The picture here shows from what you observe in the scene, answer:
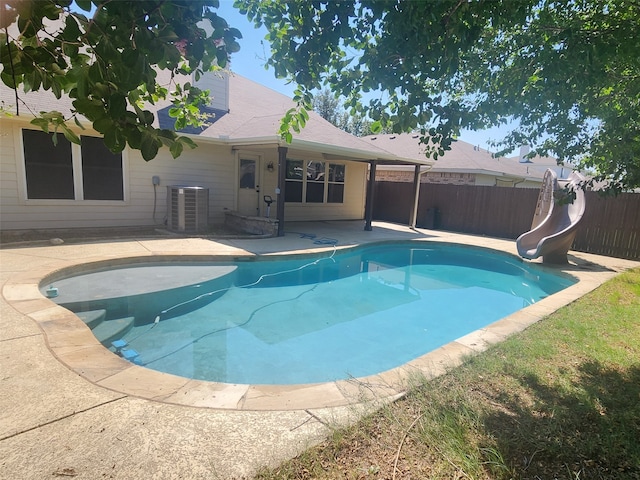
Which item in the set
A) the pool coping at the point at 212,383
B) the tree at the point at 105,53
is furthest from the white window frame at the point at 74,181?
the tree at the point at 105,53

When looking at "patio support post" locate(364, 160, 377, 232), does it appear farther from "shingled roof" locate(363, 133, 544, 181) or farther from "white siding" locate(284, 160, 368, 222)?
"shingled roof" locate(363, 133, 544, 181)

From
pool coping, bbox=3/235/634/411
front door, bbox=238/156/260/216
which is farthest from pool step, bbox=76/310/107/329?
front door, bbox=238/156/260/216

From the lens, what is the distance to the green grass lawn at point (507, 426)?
2025 mm

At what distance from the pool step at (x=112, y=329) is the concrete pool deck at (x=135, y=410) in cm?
57

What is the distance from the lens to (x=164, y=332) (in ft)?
16.3

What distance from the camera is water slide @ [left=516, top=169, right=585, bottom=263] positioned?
29.0 feet

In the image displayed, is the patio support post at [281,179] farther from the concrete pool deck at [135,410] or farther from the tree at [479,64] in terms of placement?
the tree at [479,64]

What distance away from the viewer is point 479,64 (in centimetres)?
321

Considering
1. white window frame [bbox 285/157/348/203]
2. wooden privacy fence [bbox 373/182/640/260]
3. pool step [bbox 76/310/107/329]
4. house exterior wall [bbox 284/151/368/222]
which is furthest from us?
house exterior wall [bbox 284/151/368/222]

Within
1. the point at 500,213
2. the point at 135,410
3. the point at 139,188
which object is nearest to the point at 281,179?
the point at 139,188

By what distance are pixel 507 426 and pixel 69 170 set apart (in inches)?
392

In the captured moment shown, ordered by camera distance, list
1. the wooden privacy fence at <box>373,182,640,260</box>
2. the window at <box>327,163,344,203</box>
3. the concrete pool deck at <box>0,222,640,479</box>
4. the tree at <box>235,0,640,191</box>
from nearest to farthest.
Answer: the concrete pool deck at <box>0,222,640,479</box> < the tree at <box>235,0,640,191</box> < the wooden privacy fence at <box>373,182,640,260</box> < the window at <box>327,163,344,203</box>

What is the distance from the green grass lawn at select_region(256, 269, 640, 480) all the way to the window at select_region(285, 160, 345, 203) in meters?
10.7

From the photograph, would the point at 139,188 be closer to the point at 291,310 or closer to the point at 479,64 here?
the point at 291,310
